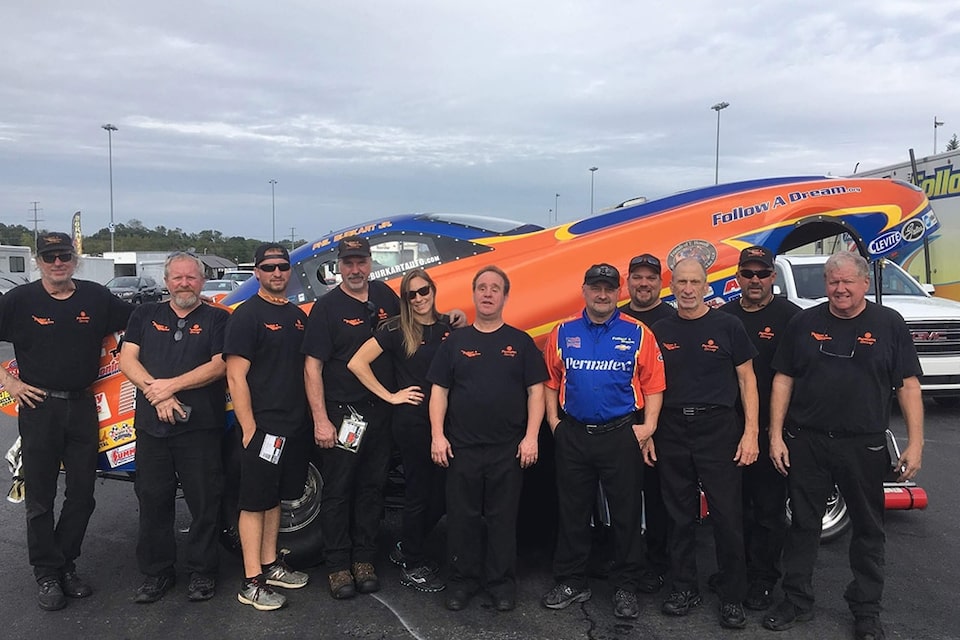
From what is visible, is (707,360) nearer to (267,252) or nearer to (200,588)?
(267,252)

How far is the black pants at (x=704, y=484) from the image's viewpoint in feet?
11.1

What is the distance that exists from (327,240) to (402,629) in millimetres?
2742

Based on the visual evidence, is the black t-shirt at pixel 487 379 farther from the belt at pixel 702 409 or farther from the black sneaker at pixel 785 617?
the black sneaker at pixel 785 617

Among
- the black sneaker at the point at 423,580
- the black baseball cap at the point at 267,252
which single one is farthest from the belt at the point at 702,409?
the black baseball cap at the point at 267,252

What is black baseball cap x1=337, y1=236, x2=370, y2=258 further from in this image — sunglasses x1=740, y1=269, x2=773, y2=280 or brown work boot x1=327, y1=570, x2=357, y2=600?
sunglasses x1=740, y1=269, x2=773, y2=280

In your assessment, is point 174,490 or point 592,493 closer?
point 592,493

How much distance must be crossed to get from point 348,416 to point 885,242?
13.2ft

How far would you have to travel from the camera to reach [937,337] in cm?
784

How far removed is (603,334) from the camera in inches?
136

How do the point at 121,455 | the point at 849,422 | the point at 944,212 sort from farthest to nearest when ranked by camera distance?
the point at 944,212 < the point at 121,455 < the point at 849,422

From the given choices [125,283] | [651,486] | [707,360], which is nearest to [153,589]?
[651,486]

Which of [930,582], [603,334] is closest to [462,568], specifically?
[603,334]

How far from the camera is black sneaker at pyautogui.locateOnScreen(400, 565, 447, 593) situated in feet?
12.8

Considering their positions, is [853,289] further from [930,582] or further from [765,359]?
[930,582]
